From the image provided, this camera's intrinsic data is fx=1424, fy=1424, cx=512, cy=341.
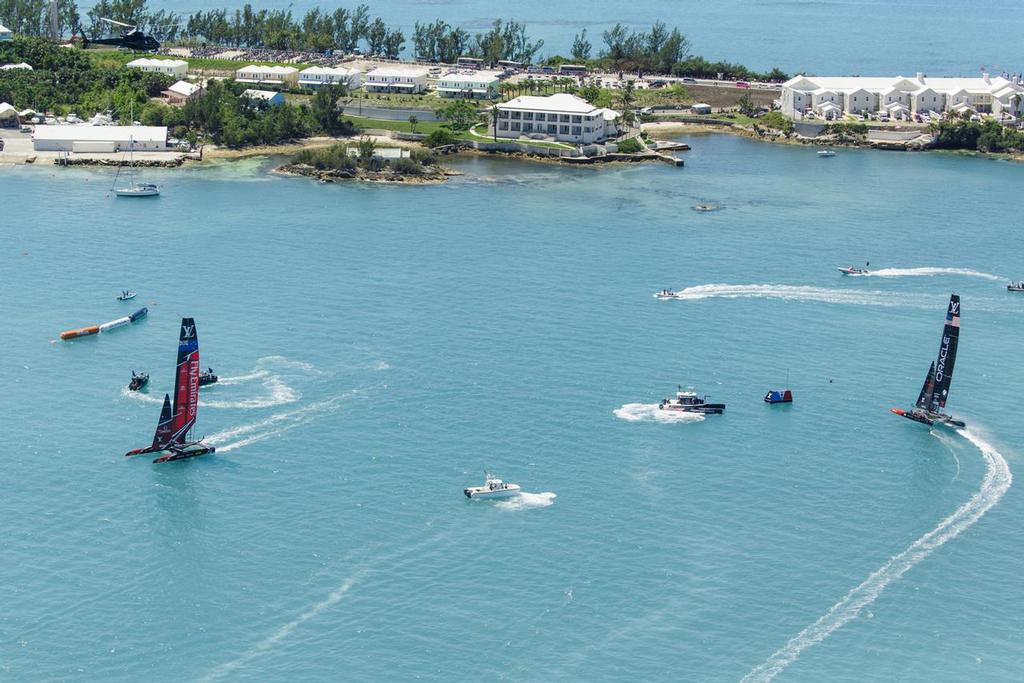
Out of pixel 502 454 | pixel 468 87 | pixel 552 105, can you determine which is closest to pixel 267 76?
pixel 468 87

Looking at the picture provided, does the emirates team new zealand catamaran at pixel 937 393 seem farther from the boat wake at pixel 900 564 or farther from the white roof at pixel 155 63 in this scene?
the white roof at pixel 155 63

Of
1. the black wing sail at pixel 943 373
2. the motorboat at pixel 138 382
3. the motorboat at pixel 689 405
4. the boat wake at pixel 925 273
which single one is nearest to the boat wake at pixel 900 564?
the black wing sail at pixel 943 373

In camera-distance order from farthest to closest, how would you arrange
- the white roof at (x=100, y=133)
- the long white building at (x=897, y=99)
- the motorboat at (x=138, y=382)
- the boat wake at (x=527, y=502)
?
the long white building at (x=897, y=99)
the white roof at (x=100, y=133)
the motorboat at (x=138, y=382)
the boat wake at (x=527, y=502)

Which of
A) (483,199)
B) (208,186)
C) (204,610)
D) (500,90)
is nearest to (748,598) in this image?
(204,610)

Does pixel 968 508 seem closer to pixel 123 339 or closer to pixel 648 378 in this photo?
pixel 648 378

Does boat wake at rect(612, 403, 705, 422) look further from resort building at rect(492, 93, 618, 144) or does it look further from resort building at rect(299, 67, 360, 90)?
resort building at rect(299, 67, 360, 90)

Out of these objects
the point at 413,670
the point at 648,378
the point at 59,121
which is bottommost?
the point at 413,670

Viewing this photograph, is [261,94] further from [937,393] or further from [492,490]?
[492,490]
